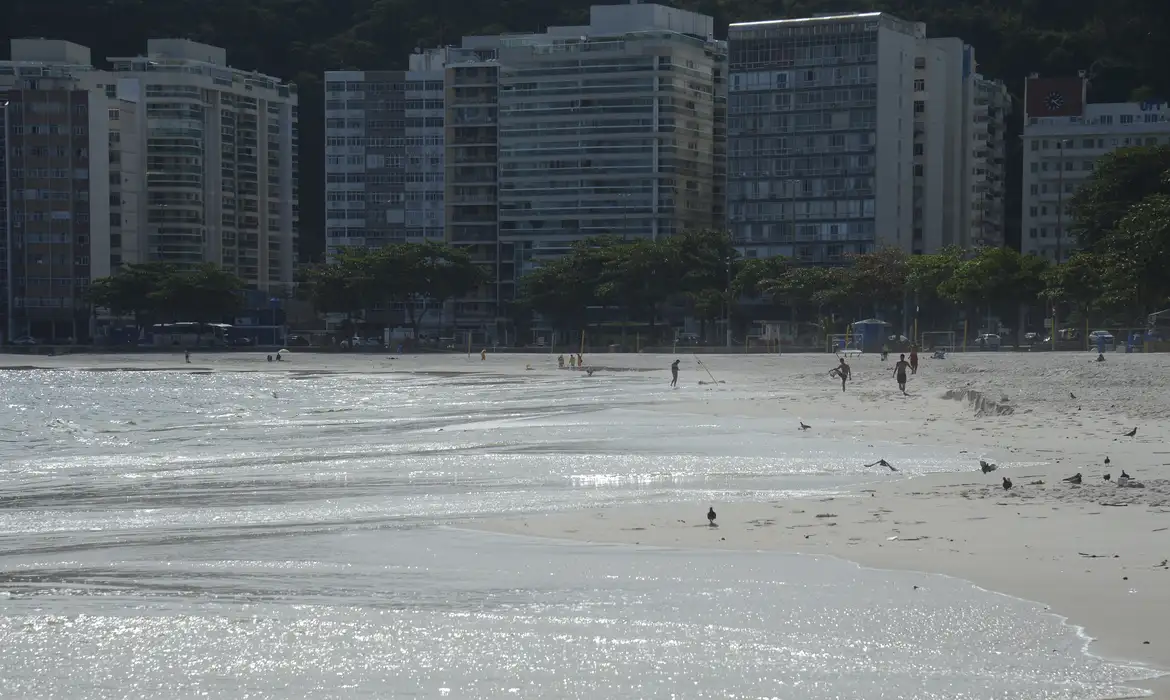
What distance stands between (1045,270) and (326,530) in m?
79.0

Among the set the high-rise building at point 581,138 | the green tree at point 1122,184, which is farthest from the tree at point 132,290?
the green tree at point 1122,184

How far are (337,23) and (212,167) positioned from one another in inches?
1513

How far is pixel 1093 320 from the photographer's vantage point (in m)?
69.1

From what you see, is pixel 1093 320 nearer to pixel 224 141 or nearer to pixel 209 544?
pixel 209 544

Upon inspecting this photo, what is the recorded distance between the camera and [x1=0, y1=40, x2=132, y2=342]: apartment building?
129 m

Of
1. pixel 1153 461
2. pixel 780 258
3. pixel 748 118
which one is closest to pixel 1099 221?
pixel 780 258

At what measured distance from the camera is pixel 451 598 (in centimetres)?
1129

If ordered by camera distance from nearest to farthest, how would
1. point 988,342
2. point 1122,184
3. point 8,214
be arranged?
1. point 988,342
2. point 1122,184
3. point 8,214

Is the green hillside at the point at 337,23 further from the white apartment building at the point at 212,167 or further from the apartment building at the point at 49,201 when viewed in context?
A: the apartment building at the point at 49,201

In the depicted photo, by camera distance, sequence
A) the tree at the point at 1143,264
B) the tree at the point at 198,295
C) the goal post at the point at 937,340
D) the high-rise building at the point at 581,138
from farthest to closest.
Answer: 1. the high-rise building at the point at 581,138
2. the tree at the point at 198,295
3. the goal post at the point at 937,340
4. the tree at the point at 1143,264

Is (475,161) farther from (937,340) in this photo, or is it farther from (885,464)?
(885,464)

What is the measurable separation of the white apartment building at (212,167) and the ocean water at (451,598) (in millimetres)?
122234

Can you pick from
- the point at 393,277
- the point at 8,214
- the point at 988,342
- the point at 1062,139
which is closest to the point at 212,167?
the point at 8,214

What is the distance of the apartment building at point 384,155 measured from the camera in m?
146
